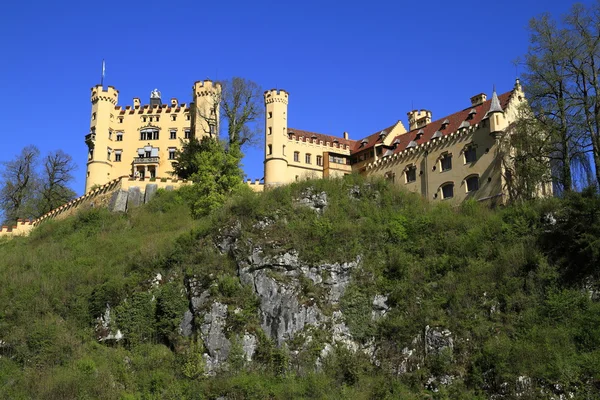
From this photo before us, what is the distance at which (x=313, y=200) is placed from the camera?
40531 millimetres

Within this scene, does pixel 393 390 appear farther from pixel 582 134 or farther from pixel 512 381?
pixel 582 134

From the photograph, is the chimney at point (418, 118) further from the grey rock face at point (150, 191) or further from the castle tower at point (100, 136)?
the castle tower at point (100, 136)

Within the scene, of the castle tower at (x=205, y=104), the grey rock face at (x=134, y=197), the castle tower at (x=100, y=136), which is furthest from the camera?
the castle tower at (x=205, y=104)

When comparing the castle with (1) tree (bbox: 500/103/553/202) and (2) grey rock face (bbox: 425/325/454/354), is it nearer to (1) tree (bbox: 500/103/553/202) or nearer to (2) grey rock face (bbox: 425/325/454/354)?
(1) tree (bbox: 500/103/553/202)

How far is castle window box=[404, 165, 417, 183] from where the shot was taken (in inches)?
2039

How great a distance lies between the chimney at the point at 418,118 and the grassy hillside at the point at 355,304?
19005 millimetres

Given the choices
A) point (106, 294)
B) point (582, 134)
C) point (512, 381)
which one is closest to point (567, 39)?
point (582, 134)

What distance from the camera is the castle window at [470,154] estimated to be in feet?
155

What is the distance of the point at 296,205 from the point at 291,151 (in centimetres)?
1926

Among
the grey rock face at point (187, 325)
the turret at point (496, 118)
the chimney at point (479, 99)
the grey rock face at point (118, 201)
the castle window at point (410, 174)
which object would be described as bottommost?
the grey rock face at point (187, 325)

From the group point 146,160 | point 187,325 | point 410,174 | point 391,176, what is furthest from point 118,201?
point 410,174

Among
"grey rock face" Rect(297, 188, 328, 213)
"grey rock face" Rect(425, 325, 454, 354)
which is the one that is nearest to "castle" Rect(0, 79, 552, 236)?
"grey rock face" Rect(297, 188, 328, 213)

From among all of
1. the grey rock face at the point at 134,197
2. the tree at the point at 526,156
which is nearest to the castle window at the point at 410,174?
the tree at the point at 526,156

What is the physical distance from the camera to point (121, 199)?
178 ft
